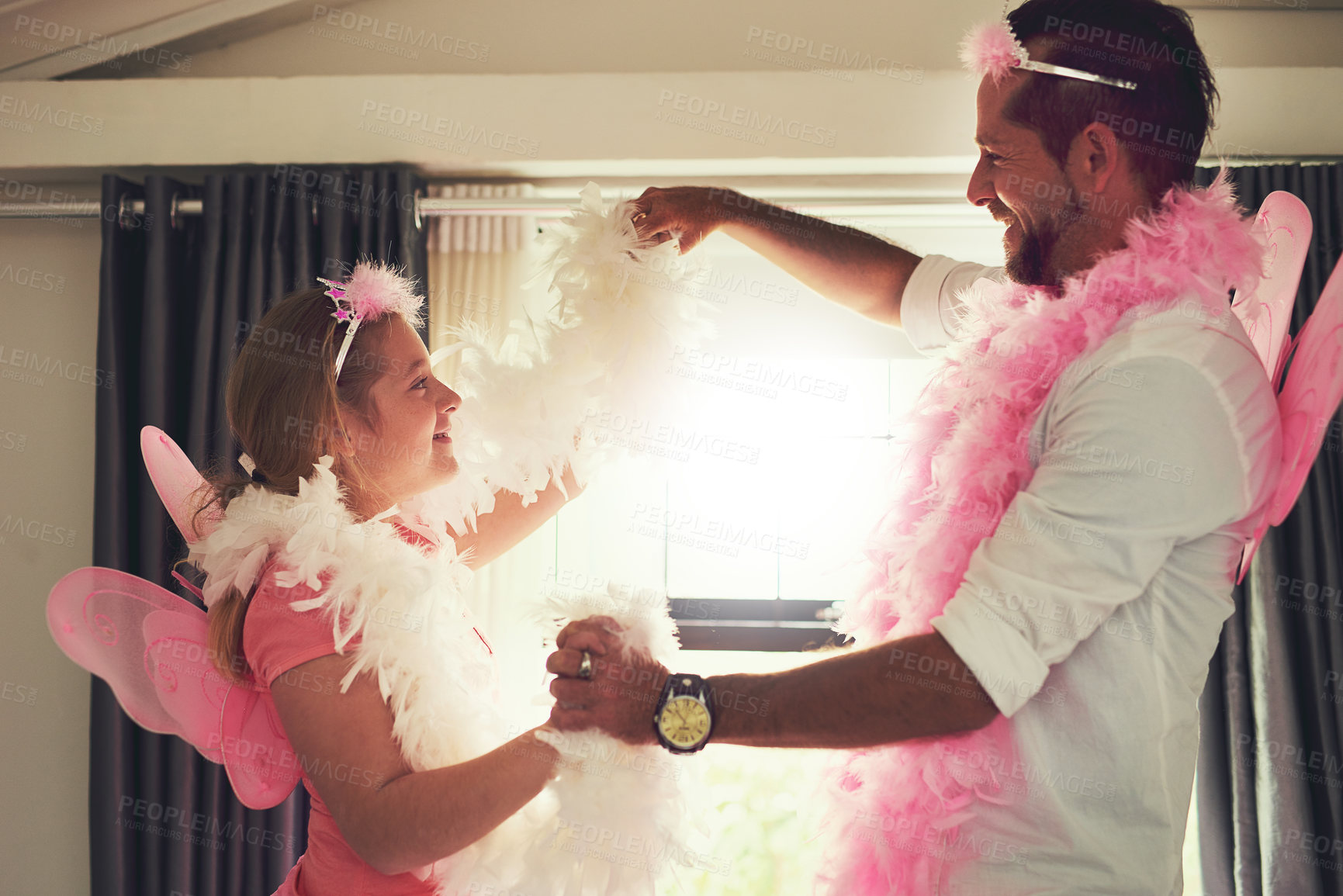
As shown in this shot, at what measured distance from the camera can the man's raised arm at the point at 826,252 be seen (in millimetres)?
1533

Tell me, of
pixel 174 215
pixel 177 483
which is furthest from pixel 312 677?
pixel 174 215

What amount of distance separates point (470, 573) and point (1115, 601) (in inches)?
37.9

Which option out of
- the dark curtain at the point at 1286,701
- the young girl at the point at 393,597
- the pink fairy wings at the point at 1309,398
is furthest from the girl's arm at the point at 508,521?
the dark curtain at the point at 1286,701

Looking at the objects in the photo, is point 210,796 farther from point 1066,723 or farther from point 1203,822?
point 1203,822

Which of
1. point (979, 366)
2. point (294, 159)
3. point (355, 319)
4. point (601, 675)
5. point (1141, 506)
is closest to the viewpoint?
point (1141, 506)

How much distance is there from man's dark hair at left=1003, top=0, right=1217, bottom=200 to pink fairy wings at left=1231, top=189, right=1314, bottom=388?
22 cm

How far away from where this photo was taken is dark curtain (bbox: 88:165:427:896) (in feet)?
7.94

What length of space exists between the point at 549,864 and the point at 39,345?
258cm

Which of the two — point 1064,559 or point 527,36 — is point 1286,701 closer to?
point 1064,559

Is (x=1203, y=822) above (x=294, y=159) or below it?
below

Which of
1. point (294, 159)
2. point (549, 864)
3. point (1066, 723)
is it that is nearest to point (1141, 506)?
point (1066, 723)

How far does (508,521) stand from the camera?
63.1 inches

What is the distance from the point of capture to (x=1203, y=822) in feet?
7.60

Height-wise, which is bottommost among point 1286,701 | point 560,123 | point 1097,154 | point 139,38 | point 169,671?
point 1286,701
